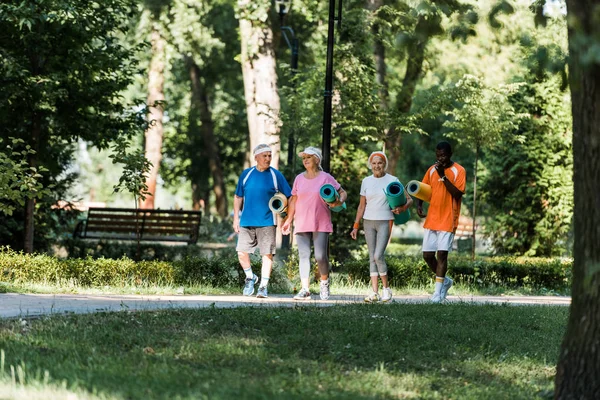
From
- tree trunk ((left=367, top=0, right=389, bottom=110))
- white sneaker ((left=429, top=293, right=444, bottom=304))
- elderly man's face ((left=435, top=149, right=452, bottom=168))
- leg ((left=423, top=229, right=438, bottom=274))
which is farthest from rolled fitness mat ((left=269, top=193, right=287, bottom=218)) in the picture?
tree trunk ((left=367, top=0, right=389, bottom=110))

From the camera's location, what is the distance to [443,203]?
1232cm

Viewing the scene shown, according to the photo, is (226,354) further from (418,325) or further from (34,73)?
(34,73)

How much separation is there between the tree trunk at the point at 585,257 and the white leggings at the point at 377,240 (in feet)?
16.8

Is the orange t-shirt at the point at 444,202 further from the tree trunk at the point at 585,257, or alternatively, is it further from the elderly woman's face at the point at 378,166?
the tree trunk at the point at 585,257

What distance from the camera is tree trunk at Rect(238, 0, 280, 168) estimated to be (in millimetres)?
24159

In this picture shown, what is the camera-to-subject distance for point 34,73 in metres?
17.0

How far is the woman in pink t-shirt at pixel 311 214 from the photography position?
12.3 meters

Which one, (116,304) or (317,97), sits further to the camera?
(317,97)

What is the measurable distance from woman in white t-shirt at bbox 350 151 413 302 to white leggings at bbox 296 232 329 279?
0.38 metres

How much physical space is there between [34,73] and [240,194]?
5.98m

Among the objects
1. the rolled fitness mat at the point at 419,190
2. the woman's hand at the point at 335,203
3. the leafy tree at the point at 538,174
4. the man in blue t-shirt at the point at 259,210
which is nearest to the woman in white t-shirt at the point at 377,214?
the rolled fitness mat at the point at 419,190

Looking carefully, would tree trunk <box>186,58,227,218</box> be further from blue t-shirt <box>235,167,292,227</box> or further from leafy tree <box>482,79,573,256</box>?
blue t-shirt <box>235,167,292,227</box>

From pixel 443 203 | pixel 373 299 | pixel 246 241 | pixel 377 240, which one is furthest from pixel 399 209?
pixel 246 241

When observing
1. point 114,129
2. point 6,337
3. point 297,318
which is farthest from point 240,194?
point 114,129
